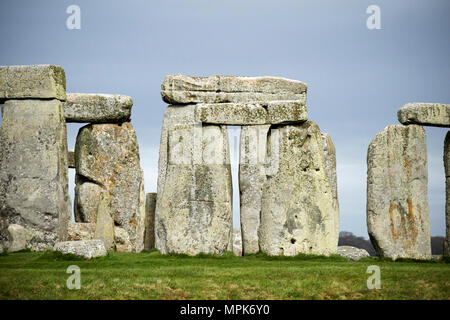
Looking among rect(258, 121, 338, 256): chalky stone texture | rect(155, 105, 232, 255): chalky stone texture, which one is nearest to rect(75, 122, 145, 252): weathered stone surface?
rect(155, 105, 232, 255): chalky stone texture

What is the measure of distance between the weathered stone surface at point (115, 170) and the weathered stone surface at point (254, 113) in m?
5.38

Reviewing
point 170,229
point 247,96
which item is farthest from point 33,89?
point 247,96

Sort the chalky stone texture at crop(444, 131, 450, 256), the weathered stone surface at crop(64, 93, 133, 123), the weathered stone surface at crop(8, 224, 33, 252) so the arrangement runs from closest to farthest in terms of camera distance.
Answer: the weathered stone surface at crop(8, 224, 33, 252) → the chalky stone texture at crop(444, 131, 450, 256) → the weathered stone surface at crop(64, 93, 133, 123)

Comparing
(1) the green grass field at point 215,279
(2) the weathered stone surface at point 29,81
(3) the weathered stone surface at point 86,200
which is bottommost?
(1) the green grass field at point 215,279

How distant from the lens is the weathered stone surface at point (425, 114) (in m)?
20.1

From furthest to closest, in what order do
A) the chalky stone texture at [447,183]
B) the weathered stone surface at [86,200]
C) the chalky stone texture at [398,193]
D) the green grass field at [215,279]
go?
the weathered stone surface at [86,200], the chalky stone texture at [447,183], the chalky stone texture at [398,193], the green grass field at [215,279]

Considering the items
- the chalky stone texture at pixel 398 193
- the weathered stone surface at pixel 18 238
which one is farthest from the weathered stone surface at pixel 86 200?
the chalky stone texture at pixel 398 193

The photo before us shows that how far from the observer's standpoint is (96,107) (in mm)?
23766

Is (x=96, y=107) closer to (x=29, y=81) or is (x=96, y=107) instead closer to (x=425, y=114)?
(x=29, y=81)

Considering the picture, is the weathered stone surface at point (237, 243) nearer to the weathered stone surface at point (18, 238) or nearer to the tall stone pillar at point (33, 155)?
the tall stone pillar at point (33, 155)

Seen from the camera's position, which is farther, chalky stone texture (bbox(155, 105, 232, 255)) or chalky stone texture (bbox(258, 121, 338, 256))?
chalky stone texture (bbox(155, 105, 232, 255))

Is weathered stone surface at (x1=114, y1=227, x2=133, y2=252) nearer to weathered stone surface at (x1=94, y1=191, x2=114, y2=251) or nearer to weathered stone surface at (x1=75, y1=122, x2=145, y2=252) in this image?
weathered stone surface at (x1=75, y1=122, x2=145, y2=252)

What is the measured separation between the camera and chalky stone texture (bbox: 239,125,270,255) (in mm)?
22438

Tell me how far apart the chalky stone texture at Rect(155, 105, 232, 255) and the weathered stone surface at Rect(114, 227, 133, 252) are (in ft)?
13.6
